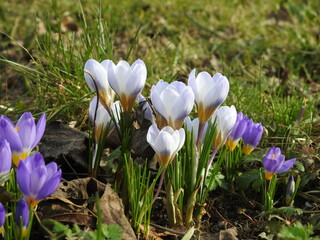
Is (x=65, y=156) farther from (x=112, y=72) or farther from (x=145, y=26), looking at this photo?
(x=145, y=26)

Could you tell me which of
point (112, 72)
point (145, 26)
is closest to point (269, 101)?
point (112, 72)

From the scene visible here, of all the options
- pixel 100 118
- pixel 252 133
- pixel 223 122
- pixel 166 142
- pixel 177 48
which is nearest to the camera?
pixel 166 142

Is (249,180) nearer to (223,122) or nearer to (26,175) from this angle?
(223,122)

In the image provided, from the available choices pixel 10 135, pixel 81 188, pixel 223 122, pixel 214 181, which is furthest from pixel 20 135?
pixel 214 181

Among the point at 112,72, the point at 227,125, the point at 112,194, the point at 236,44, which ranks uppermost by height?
the point at 112,72

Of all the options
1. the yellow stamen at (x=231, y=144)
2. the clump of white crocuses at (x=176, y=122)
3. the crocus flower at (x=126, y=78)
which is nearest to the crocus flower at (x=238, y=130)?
the yellow stamen at (x=231, y=144)

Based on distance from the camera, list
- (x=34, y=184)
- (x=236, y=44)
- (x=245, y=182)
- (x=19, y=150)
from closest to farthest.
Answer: (x=34, y=184), (x=19, y=150), (x=245, y=182), (x=236, y=44)

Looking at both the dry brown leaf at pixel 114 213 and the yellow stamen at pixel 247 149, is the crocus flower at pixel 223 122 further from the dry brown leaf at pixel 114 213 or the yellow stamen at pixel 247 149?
the dry brown leaf at pixel 114 213
